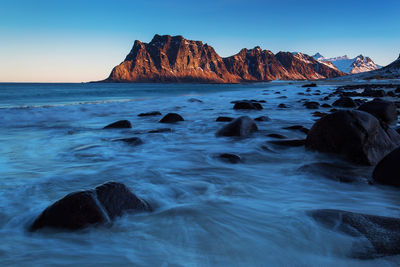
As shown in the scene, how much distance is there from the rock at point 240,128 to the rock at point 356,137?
188 centimetres

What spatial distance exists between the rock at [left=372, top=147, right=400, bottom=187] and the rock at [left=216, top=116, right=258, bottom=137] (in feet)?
9.32

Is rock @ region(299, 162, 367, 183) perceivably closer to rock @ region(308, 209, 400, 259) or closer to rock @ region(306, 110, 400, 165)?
rock @ region(306, 110, 400, 165)

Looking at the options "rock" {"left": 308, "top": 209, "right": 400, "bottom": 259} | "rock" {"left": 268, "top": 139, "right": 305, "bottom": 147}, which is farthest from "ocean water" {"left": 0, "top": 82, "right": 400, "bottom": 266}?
"rock" {"left": 268, "top": 139, "right": 305, "bottom": 147}

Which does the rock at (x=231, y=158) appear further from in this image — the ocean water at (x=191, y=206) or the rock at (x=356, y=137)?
the rock at (x=356, y=137)

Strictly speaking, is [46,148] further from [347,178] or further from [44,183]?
[347,178]

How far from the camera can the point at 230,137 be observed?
5266 mm

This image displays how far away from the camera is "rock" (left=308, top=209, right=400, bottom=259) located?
1415mm

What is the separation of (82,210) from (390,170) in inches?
112

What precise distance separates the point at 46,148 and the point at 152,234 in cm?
389

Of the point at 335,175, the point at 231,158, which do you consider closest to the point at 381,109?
the point at 335,175

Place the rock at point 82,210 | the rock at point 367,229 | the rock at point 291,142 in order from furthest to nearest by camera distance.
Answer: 1. the rock at point 291,142
2. the rock at point 82,210
3. the rock at point 367,229

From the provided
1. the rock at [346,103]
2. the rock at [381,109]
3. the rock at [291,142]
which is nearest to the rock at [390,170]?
the rock at [291,142]

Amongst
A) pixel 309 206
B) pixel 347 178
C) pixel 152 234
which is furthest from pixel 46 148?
pixel 347 178

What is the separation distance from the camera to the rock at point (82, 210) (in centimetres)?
174
